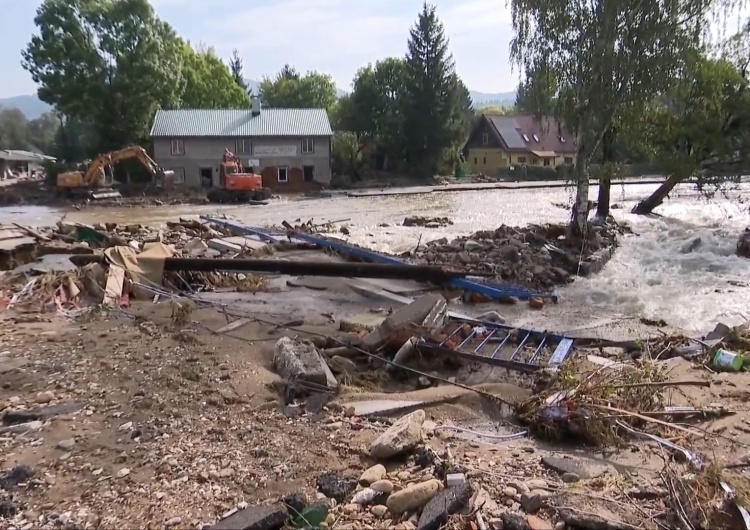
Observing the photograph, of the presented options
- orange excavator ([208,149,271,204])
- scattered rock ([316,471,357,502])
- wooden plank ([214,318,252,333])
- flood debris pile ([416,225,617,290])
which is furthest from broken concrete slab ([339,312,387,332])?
orange excavator ([208,149,271,204])

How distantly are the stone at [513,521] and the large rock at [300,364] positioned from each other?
2.65 metres

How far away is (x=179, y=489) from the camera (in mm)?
4090

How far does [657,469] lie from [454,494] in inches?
66.2

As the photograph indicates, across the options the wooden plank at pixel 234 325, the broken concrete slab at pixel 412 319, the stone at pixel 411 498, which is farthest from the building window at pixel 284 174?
the stone at pixel 411 498

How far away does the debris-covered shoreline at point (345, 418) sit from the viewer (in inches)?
153

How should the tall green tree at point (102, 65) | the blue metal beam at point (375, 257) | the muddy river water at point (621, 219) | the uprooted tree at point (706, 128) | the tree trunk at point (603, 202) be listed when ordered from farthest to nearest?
the tall green tree at point (102, 65), the tree trunk at point (603, 202), the uprooted tree at point (706, 128), the muddy river water at point (621, 219), the blue metal beam at point (375, 257)

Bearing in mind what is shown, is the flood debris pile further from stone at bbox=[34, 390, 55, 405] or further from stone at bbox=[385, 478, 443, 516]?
stone at bbox=[385, 478, 443, 516]

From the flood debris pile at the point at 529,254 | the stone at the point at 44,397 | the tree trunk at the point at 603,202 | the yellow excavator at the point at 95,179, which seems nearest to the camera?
the stone at the point at 44,397

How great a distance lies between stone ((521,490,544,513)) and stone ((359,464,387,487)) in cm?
88

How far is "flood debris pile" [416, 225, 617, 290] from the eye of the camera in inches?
522

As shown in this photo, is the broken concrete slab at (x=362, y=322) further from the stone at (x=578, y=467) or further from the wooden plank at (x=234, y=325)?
the stone at (x=578, y=467)

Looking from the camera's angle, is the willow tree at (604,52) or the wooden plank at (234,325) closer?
the wooden plank at (234,325)

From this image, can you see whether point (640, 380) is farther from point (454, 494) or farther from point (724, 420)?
point (454, 494)

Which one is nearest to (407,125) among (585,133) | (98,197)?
(98,197)
